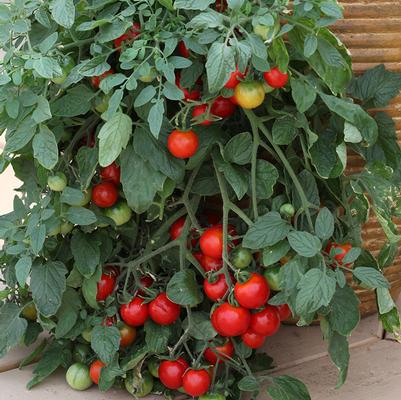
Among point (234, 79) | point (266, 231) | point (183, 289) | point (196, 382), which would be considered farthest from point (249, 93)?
point (196, 382)

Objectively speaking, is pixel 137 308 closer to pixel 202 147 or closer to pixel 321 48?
pixel 202 147

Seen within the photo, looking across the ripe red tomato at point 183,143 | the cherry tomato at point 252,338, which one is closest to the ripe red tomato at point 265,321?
the cherry tomato at point 252,338

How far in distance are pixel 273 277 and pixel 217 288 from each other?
7 centimetres

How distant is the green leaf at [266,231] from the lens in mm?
940

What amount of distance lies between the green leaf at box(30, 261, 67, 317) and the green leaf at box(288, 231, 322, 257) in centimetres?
31

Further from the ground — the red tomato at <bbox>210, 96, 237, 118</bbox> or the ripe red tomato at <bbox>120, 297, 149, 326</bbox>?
the red tomato at <bbox>210, 96, 237, 118</bbox>

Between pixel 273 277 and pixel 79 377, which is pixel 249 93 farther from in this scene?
pixel 79 377

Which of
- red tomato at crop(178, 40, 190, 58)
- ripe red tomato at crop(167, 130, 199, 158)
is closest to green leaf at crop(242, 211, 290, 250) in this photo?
ripe red tomato at crop(167, 130, 199, 158)

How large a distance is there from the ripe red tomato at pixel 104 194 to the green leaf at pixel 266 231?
0.65 ft

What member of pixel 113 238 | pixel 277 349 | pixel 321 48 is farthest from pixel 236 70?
pixel 277 349

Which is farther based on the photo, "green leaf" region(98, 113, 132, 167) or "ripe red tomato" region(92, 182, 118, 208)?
"ripe red tomato" region(92, 182, 118, 208)

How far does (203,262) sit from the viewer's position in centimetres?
105

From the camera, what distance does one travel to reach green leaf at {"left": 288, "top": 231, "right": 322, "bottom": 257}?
35.9 inches

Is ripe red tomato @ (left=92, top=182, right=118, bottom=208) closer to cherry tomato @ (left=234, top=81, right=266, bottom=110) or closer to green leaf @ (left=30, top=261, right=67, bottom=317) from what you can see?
green leaf @ (left=30, top=261, right=67, bottom=317)
